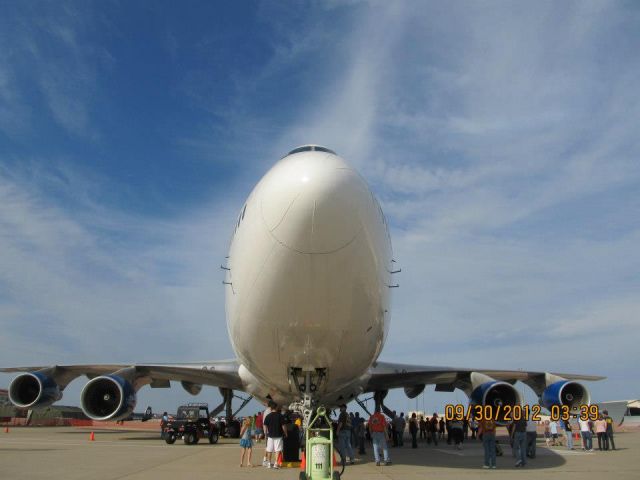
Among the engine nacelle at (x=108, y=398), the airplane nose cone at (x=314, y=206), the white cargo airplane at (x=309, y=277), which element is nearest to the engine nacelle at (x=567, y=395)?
the white cargo airplane at (x=309, y=277)

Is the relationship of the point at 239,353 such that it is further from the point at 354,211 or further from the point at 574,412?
the point at 574,412

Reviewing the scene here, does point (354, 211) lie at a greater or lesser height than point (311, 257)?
greater

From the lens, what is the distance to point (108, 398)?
1541 cm

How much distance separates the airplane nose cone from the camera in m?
6.88

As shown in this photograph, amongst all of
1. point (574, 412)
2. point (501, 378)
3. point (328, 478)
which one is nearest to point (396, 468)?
point (328, 478)

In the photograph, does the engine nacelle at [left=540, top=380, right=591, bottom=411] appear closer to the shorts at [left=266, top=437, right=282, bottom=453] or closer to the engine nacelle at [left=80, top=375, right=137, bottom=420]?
the shorts at [left=266, top=437, right=282, bottom=453]

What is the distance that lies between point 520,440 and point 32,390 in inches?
592

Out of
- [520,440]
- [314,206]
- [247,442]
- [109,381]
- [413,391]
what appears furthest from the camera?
[413,391]

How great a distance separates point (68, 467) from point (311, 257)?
5409 mm

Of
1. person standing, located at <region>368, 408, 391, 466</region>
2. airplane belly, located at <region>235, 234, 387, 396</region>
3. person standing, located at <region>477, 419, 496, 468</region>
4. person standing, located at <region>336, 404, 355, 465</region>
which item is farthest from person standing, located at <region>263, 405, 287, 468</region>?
person standing, located at <region>477, 419, 496, 468</region>

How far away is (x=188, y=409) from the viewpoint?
1655cm

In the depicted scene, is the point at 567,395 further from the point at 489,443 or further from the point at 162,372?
the point at 162,372

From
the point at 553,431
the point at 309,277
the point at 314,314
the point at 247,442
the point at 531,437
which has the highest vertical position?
the point at 309,277
